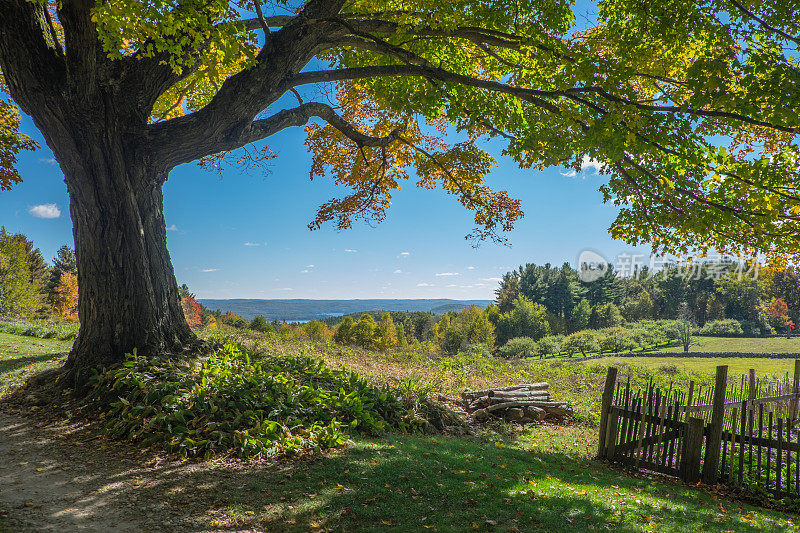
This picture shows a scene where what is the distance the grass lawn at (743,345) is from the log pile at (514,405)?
31.9 metres

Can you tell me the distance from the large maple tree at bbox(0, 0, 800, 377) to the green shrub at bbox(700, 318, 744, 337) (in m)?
51.0

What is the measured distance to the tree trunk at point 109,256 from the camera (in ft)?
24.4

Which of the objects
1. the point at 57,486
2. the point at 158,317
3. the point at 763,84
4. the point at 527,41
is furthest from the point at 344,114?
the point at 57,486

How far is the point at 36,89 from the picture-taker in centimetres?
710

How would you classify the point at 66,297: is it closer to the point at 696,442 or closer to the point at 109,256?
the point at 109,256

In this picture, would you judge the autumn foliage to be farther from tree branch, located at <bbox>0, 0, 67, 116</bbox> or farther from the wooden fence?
the wooden fence

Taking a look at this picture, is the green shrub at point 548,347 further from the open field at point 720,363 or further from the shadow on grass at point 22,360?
the shadow on grass at point 22,360

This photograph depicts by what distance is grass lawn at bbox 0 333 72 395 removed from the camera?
28.8ft

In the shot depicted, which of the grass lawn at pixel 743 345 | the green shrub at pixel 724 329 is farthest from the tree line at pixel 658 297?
the grass lawn at pixel 743 345

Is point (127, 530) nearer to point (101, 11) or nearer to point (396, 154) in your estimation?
point (101, 11)

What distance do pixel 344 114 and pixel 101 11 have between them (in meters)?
8.82

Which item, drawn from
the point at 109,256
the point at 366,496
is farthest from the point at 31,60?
the point at 366,496

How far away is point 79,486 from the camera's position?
180 inches

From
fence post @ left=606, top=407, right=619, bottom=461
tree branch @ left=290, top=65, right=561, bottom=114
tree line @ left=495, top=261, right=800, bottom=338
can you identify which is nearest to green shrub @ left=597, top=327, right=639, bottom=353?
tree line @ left=495, top=261, right=800, bottom=338
